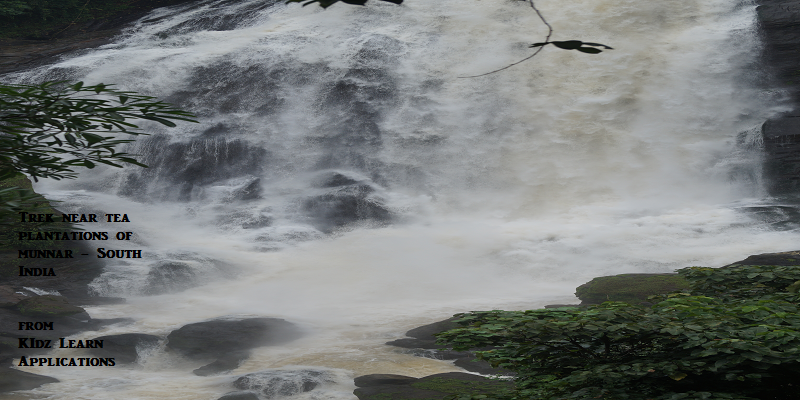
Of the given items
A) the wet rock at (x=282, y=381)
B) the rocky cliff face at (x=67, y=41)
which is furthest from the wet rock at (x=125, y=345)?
the rocky cliff face at (x=67, y=41)

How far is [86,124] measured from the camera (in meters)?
3.05

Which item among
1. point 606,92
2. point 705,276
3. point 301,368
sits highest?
point 606,92

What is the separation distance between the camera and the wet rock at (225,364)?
28.8 ft

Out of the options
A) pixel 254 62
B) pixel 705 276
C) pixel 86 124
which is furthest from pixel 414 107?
pixel 86 124

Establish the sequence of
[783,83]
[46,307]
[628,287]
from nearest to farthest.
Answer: [46,307], [628,287], [783,83]

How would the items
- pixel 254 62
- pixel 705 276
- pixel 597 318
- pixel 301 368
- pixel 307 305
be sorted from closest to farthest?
pixel 597 318
pixel 705 276
pixel 301 368
pixel 307 305
pixel 254 62

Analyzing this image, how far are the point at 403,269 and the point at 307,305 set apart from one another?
2557mm

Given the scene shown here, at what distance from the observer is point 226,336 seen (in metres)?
9.97

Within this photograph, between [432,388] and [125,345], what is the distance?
15.4 ft

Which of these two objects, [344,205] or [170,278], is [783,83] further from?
[170,278]

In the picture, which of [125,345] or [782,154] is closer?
[125,345]

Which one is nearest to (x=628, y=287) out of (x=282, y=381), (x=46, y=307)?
(x=282, y=381)

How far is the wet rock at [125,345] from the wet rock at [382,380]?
3.41 m

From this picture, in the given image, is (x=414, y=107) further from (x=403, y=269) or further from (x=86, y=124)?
(x=86, y=124)
